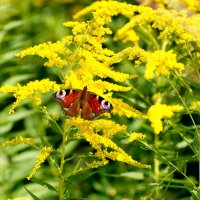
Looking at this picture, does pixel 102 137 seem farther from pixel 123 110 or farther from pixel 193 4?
pixel 193 4

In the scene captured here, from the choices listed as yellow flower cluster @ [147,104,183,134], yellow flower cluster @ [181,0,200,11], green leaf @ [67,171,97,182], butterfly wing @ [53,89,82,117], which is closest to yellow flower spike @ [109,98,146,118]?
yellow flower cluster @ [147,104,183,134]

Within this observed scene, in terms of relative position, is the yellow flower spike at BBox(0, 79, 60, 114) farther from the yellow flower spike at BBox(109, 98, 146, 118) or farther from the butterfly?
the yellow flower spike at BBox(109, 98, 146, 118)

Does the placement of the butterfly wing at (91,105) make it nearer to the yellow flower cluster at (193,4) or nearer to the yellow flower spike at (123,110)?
the yellow flower spike at (123,110)

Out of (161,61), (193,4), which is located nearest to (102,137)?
(161,61)

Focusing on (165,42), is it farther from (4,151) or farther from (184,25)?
(4,151)

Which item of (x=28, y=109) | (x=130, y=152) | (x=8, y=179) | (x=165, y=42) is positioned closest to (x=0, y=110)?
(x=28, y=109)

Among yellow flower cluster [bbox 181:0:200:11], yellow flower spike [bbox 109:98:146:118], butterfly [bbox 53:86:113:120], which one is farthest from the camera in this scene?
yellow flower cluster [bbox 181:0:200:11]

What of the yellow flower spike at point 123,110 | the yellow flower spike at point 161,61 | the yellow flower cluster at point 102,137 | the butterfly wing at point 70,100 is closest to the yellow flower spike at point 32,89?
the butterfly wing at point 70,100

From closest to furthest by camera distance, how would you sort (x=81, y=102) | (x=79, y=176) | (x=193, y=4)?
(x=81, y=102), (x=79, y=176), (x=193, y=4)
